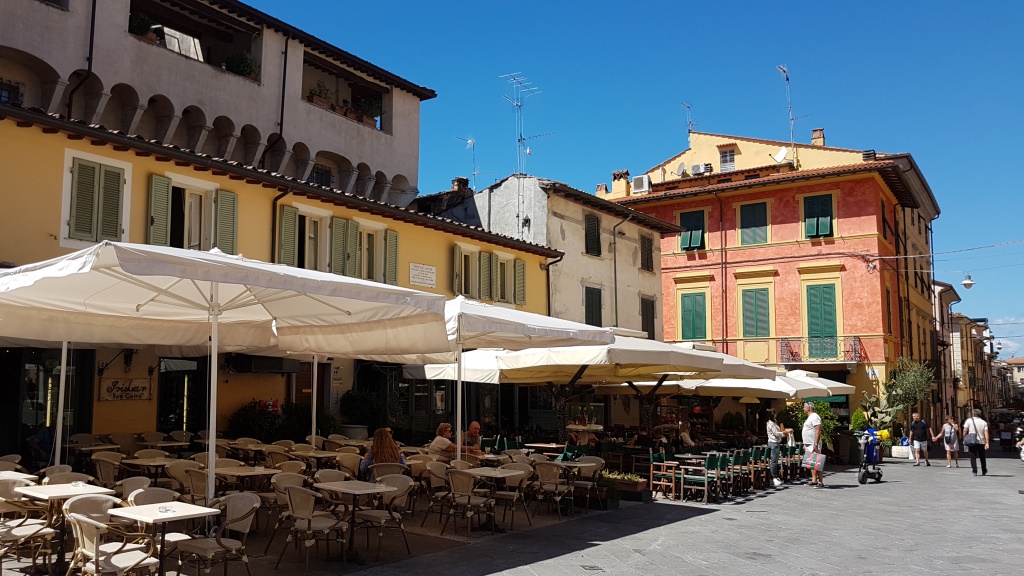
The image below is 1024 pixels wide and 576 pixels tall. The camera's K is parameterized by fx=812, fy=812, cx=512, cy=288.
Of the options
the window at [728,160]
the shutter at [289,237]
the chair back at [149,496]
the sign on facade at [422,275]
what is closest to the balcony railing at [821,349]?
the window at [728,160]

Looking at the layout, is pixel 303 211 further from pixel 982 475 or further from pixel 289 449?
pixel 982 475

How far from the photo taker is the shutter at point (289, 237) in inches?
593

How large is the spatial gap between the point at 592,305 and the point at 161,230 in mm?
13888

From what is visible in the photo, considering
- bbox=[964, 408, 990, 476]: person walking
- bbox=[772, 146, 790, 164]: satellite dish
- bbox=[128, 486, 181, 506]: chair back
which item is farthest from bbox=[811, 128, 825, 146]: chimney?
bbox=[128, 486, 181, 506]: chair back

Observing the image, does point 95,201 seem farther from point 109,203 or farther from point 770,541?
point 770,541

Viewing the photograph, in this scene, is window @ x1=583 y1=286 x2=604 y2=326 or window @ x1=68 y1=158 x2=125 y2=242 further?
window @ x1=583 y1=286 x2=604 y2=326

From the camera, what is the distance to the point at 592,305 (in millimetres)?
24297

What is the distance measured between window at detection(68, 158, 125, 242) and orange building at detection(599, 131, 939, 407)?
21949 mm

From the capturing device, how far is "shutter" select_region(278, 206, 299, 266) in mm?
15062

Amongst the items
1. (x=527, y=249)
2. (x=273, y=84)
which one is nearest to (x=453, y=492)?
(x=527, y=249)

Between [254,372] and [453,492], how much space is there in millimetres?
6470

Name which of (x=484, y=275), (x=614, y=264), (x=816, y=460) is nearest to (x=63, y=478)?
(x=816, y=460)

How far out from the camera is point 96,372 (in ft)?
41.1

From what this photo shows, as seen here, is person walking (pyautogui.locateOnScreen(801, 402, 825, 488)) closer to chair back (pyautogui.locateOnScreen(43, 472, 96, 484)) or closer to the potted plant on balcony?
chair back (pyautogui.locateOnScreen(43, 472, 96, 484))
